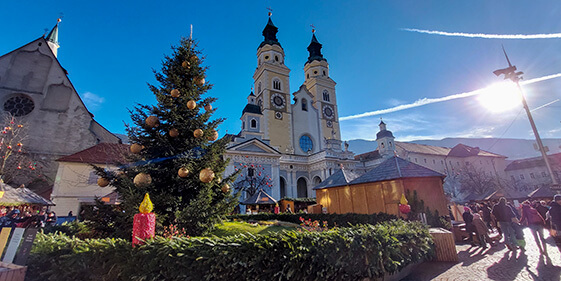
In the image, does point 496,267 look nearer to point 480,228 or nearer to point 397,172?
point 480,228

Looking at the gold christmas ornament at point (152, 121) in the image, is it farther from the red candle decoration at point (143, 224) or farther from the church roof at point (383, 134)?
the church roof at point (383, 134)

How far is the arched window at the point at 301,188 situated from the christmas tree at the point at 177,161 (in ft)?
105

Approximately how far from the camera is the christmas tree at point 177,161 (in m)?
6.31

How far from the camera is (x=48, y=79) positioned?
26.9 meters

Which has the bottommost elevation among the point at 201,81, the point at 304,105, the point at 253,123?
the point at 201,81

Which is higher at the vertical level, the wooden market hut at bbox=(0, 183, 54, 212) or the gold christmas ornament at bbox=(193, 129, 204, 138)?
the gold christmas ornament at bbox=(193, 129, 204, 138)

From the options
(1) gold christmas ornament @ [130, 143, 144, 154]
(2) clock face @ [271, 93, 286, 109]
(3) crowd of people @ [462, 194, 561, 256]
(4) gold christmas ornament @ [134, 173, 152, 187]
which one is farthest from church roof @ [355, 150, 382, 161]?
(4) gold christmas ornament @ [134, 173, 152, 187]

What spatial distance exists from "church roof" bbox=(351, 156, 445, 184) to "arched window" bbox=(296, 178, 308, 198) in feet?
82.6

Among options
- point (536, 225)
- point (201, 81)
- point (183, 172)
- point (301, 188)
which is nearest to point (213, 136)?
point (183, 172)

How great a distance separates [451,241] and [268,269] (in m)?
6.04

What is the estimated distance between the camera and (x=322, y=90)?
46.3 metres

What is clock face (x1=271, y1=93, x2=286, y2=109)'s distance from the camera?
131 feet

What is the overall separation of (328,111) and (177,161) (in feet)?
134

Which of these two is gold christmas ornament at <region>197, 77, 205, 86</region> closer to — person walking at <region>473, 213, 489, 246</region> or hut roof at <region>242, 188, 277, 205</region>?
person walking at <region>473, 213, 489, 246</region>
